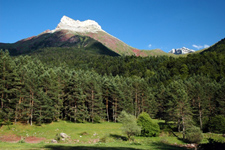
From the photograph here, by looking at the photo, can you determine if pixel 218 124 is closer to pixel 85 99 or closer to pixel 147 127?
pixel 147 127

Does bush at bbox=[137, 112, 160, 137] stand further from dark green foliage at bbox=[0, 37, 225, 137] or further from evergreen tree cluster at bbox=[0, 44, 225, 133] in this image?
evergreen tree cluster at bbox=[0, 44, 225, 133]

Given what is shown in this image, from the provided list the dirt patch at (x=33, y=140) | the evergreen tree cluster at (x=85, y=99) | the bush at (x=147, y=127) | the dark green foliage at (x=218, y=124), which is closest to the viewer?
the dirt patch at (x=33, y=140)

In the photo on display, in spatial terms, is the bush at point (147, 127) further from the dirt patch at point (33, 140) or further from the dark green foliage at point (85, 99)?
the dirt patch at point (33, 140)

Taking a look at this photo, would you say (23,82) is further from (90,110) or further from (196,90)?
(196,90)

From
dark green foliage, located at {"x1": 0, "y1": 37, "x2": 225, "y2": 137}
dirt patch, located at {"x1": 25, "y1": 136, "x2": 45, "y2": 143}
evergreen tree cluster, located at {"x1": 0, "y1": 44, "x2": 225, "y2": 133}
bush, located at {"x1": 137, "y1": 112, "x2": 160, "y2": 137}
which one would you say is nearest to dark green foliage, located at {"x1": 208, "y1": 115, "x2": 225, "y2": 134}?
evergreen tree cluster, located at {"x1": 0, "y1": 44, "x2": 225, "y2": 133}

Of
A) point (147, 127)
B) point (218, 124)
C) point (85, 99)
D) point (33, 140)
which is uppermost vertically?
point (85, 99)

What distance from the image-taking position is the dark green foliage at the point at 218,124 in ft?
164

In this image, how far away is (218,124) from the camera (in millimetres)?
50625

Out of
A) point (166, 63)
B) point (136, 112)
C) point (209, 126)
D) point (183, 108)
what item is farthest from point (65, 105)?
point (166, 63)

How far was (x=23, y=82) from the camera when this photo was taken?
49.6 metres

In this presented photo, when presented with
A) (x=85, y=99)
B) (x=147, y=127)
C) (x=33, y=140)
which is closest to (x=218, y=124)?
(x=147, y=127)

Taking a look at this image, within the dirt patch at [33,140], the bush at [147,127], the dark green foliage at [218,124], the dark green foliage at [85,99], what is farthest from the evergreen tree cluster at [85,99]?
the dirt patch at [33,140]

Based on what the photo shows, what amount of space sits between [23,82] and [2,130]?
48.3ft

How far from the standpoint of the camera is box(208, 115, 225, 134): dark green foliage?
49938mm
